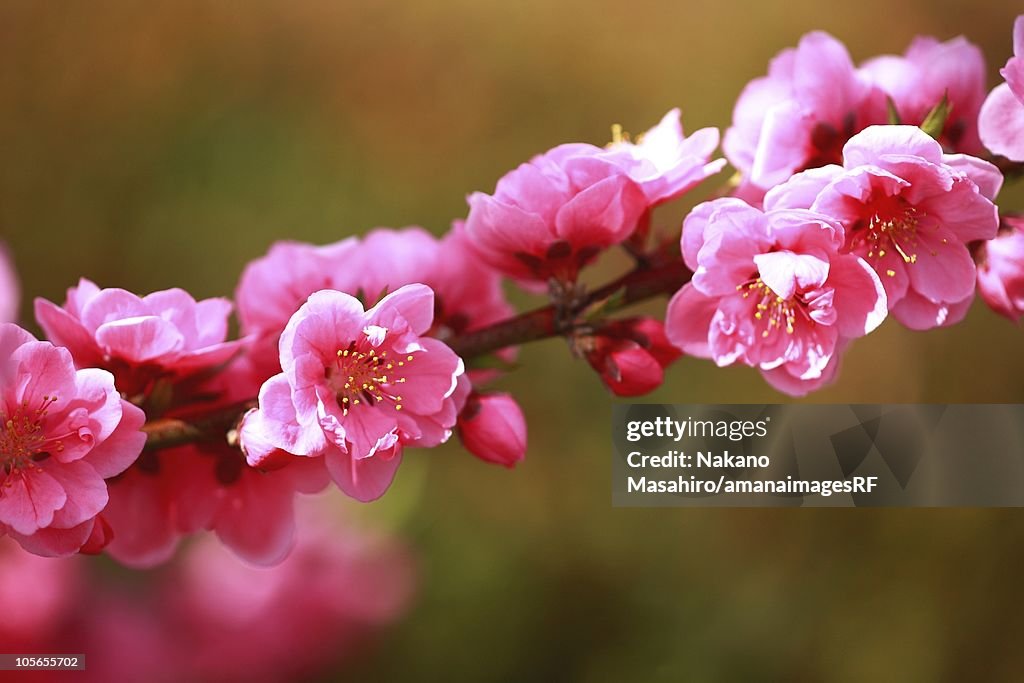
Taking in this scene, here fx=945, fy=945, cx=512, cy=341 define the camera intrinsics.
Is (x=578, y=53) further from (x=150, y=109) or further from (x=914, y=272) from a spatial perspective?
(x=914, y=272)

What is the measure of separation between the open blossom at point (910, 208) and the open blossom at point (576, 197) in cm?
5

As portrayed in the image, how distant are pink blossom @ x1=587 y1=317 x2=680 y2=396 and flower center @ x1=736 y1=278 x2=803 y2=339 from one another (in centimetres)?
4

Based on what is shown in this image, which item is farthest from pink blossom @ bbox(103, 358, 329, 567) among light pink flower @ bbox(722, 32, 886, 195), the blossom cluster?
light pink flower @ bbox(722, 32, 886, 195)

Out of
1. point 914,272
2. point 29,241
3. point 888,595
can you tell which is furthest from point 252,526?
point 888,595

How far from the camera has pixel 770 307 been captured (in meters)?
0.40

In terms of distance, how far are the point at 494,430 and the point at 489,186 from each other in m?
0.39

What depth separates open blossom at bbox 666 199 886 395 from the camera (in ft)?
1.21

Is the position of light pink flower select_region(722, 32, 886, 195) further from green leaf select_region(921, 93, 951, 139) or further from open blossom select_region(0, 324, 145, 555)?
open blossom select_region(0, 324, 145, 555)

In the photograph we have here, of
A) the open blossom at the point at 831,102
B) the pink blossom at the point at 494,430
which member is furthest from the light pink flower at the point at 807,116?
the pink blossom at the point at 494,430

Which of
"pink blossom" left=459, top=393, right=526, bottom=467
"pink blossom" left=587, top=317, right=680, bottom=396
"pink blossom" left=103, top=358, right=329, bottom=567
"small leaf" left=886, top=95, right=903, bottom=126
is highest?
"small leaf" left=886, top=95, right=903, bottom=126

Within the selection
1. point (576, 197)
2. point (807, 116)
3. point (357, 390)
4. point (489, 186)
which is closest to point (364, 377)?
point (357, 390)

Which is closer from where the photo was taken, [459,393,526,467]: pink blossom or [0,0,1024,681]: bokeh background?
[459,393,526,467]: pink blossom

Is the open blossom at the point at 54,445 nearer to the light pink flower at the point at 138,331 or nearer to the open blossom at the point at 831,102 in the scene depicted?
the light pink flower at the point at 138,331

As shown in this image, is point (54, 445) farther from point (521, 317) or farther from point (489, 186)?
point (489, 186)
